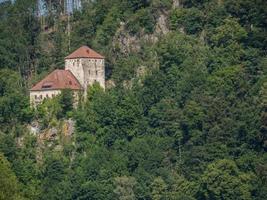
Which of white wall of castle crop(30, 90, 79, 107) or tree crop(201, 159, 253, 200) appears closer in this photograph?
tree crop(201, 159, 253, 200)

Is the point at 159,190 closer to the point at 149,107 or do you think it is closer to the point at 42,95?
the point at 149,107

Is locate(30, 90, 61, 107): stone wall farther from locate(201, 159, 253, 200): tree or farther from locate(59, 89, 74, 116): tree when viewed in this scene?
locate(201, 159, 253, 200): tree

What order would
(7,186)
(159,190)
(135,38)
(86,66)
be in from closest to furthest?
(7,186) → (159,190) → (86,66) → (135,38)

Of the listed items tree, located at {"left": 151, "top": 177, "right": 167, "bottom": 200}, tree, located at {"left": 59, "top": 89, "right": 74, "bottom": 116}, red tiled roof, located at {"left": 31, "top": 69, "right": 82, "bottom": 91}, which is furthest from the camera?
red tiled roof, located at {"left": 31, "top": 69, "right": 82, "bottom": 91}

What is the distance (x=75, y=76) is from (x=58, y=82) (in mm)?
2124

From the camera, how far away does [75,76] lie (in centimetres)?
13788

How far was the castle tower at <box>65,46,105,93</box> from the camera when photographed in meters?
138

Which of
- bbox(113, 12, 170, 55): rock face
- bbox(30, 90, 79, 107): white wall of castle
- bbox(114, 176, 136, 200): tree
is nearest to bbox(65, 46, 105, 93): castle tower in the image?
bbox(30, 90, 79, 107): white wall of castle

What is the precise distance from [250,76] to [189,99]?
17.2 feet

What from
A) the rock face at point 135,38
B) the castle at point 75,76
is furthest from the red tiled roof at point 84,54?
the rock face at point 135,38

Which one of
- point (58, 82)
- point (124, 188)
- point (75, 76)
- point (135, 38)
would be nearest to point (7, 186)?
point (124, 188)

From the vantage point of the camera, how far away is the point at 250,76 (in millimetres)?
136375

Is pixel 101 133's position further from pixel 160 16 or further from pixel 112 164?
pixel 160 16

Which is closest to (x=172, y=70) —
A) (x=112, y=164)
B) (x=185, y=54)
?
(x=185, y=54)
